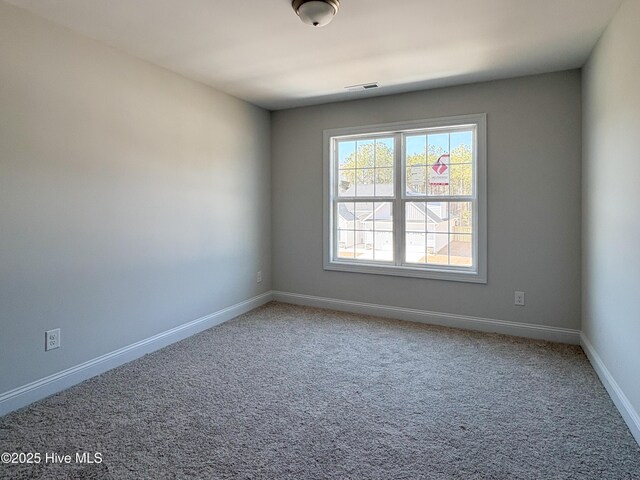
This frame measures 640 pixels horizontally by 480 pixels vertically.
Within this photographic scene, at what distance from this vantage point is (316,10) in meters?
2.12

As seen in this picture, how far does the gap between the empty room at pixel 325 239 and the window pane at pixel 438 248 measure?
3 cm

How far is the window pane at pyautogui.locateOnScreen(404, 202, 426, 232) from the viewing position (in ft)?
13.0

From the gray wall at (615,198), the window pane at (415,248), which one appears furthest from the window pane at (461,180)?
the gray wall at (615,198)

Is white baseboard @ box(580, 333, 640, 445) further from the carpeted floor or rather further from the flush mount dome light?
the flush mount dome light

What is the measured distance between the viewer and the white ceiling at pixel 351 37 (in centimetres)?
224

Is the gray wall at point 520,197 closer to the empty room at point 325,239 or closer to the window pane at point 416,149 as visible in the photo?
the empty room at point 325,239

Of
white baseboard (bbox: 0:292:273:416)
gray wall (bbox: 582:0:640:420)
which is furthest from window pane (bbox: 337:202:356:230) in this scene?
gray wall (bbox: 582:0:640:420)

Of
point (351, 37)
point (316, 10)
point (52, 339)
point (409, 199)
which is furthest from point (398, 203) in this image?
point (52, 339)

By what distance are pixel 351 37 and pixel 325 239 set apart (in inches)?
91.2

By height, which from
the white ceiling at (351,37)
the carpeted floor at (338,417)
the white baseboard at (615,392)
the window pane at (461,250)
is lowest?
the carpeted floor at (338,417)

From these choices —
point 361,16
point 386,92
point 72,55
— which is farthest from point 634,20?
point 72,55

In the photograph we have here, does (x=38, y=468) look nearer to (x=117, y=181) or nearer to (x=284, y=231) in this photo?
(x=117, y=181)

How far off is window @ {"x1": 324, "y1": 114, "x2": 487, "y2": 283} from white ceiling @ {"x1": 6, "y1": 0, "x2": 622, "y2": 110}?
1.98 feet

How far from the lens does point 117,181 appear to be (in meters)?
2.84
